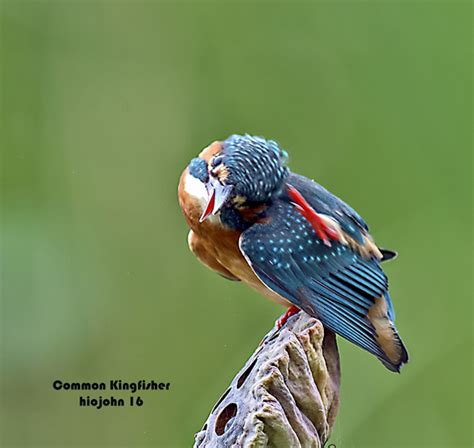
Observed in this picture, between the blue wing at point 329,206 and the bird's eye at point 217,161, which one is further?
the blue wing at point 329,206

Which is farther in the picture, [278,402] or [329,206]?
[329,206]

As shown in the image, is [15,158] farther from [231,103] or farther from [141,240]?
[231,103]

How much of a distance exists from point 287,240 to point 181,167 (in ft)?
2.19

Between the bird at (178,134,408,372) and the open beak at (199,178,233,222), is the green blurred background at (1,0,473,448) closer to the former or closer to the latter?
the bird at (178,134,408,372)

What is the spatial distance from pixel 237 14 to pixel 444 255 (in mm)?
985

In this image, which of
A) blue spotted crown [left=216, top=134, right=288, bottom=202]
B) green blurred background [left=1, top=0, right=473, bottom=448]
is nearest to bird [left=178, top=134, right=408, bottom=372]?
blue spotted crown [left=216, top=134, right=288, bottom=202]

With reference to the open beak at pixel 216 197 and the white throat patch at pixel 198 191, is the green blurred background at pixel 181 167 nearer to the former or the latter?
the white throat patch at pixel 198 191

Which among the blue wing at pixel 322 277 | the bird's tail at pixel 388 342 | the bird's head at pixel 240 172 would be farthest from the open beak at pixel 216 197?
the bird's tail at pixel 388 342

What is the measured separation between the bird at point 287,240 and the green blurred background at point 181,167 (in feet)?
1.63

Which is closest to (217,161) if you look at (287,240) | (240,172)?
(240,172)

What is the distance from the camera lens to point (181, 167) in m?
2.47

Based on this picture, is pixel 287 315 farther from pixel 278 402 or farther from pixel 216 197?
pixel 278 402

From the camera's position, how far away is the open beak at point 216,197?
5.66 feet

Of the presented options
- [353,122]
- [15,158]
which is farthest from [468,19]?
[15,158]
